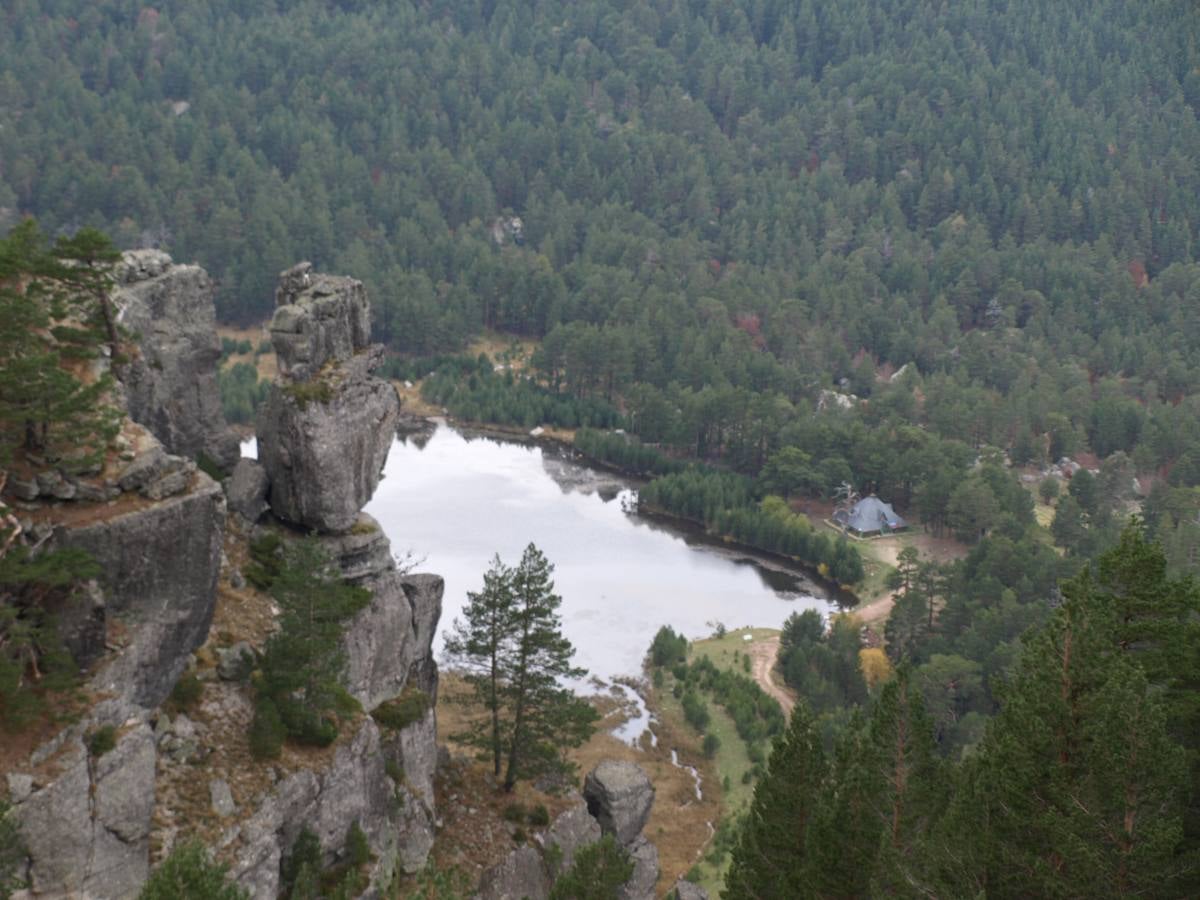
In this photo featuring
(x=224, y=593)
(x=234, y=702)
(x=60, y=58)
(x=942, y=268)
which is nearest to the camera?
(x=234, y=702)

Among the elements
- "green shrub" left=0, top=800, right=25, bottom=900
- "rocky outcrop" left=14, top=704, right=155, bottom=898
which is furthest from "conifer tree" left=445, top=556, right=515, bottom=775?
"green shrub" left=0, top=800, right=25, bottom=900

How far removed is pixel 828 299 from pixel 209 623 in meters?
109

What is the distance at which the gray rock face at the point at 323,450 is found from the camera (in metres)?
38.4

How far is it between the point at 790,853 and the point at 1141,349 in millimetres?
107724

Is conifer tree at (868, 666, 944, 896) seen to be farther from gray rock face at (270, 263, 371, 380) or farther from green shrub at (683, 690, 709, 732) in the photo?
green shrub at (683, 690, 709, 732)

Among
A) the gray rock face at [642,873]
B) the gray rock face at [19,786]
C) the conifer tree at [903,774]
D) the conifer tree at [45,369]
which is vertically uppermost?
the conifer tree at [45,369]

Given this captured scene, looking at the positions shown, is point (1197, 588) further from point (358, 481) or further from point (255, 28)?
point (255, 28)

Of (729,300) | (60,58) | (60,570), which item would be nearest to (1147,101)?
(729,300)

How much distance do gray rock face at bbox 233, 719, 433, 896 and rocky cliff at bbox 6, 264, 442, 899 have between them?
0.19ft

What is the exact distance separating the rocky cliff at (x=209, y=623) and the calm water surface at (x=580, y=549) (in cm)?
2620

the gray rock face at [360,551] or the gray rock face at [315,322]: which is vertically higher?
the gray rock face at [315,322]

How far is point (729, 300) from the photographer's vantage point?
131375 mm

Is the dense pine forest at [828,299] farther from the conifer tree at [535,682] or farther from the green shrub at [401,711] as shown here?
the green shrub at [401,711]

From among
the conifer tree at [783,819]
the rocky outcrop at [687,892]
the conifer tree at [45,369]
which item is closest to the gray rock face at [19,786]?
the conifer tree at [45,369]
